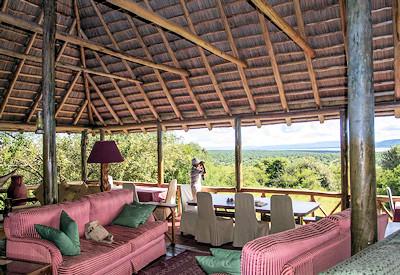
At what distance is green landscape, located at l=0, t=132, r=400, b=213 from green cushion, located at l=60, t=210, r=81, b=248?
31.6 feet

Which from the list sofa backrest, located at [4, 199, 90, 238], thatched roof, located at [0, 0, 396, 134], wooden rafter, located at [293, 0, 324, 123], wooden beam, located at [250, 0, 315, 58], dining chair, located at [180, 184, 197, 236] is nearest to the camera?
sofa backrest, located at [4, 199, 90, 238]

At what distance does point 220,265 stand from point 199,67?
636 cm

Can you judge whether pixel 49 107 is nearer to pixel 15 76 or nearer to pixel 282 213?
pixel 282 213

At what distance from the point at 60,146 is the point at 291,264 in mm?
13839

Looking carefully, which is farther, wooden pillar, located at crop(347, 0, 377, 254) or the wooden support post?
the wooden support post

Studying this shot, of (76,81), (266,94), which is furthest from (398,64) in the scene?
(76,81)

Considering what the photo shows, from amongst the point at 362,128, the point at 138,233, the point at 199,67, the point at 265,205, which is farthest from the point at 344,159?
the point at 362,128

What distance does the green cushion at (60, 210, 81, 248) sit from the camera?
389 cm

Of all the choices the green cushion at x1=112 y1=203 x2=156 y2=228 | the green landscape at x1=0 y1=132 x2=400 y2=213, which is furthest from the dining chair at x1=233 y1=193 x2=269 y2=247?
the green landscape at x1=0 y1=132 x2=400 y2=213

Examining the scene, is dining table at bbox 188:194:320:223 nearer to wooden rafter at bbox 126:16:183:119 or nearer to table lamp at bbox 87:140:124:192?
table lamp at bbox 87:140:124:192

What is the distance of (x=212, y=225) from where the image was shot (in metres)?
6.13

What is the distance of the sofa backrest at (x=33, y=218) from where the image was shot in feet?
12.6

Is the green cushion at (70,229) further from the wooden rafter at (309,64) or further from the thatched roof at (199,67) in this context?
the wooden rafter at (309,64)

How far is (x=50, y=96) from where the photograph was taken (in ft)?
16.6
